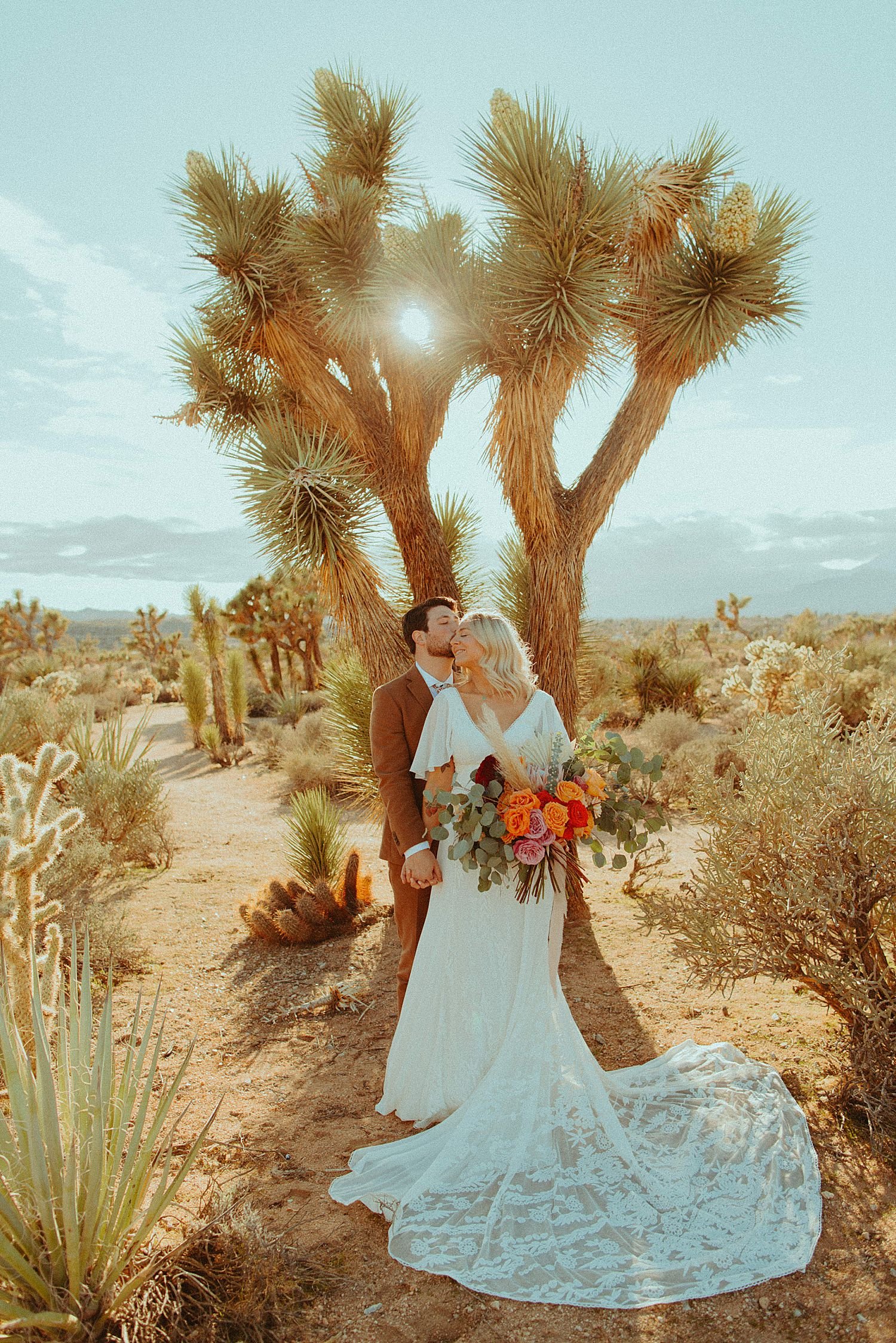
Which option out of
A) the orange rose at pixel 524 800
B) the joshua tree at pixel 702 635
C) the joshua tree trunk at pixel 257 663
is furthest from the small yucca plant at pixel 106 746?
the joshua tree at pixel 702 635

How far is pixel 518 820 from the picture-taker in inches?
115

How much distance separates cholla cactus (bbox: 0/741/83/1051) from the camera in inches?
114

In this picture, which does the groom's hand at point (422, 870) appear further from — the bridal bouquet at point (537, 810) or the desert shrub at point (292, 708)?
the desert shrub at point (292, 708)

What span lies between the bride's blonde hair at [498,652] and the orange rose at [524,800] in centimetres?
45

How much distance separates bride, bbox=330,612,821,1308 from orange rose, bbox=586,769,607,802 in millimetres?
308

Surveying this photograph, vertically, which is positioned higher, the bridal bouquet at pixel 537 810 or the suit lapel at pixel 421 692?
the suit lapel at pixel 421 692

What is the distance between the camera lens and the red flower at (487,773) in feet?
10.2

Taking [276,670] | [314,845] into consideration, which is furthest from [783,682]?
[276,670]

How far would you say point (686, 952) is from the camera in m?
3.38

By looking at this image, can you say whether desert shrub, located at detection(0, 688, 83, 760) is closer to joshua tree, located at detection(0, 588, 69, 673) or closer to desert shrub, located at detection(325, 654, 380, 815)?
desert shrub, located at detection(325, 654, 380, 815)

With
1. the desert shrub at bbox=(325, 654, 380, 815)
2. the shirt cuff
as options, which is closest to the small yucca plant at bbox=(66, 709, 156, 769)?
the desert shrub at bbox=(325, 654, 380, 815)

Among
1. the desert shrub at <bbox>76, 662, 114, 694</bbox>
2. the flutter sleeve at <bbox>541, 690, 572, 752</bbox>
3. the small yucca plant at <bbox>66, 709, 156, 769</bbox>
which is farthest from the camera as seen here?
the desert shrub at <bbox>76, 662, 114, 694</bbox>

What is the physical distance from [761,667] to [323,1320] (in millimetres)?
8742

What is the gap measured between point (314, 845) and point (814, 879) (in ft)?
13.3
